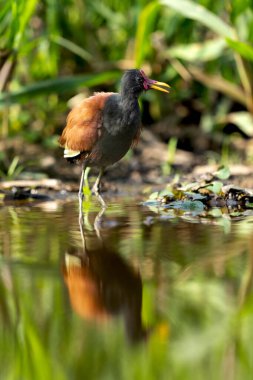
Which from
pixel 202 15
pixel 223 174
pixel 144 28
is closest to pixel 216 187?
pixel 223 174

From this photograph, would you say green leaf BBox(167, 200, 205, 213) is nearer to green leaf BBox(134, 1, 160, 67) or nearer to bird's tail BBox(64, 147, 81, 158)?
bird's tail BBox(64, 147, 81, 158)

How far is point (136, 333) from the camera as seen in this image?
1981mm

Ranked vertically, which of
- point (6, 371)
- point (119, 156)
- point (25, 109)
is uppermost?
point (25, 109)

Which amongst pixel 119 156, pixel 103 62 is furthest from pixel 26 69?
pixel 119 156

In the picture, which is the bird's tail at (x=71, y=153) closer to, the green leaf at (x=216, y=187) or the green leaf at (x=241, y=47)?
the green leaf at (x=216, y=187)

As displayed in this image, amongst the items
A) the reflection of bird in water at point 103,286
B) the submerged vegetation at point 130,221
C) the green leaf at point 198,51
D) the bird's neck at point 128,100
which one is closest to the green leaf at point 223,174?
the submerged vegetation at point 130,221

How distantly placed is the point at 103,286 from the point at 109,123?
219cm

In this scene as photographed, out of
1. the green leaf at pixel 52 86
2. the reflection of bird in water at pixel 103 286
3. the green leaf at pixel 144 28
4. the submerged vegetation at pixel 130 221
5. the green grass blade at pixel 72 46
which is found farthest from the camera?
the green grass blade at pixel 72 46

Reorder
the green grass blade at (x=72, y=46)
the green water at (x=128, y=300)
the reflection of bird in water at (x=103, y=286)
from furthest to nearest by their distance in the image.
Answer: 1. the green grass blade at (x=72, y=46)
2. the reflection of bird in water at (x=103, y=286)
3. the green water at (x=128, y=300)

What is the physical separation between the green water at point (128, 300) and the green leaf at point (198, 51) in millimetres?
2758

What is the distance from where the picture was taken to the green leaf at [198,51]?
636 centimetres

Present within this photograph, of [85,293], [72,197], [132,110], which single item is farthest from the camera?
[72,197]

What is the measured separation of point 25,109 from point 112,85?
919 mm

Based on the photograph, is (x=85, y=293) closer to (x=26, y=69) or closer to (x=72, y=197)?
(x=72, y=197)
